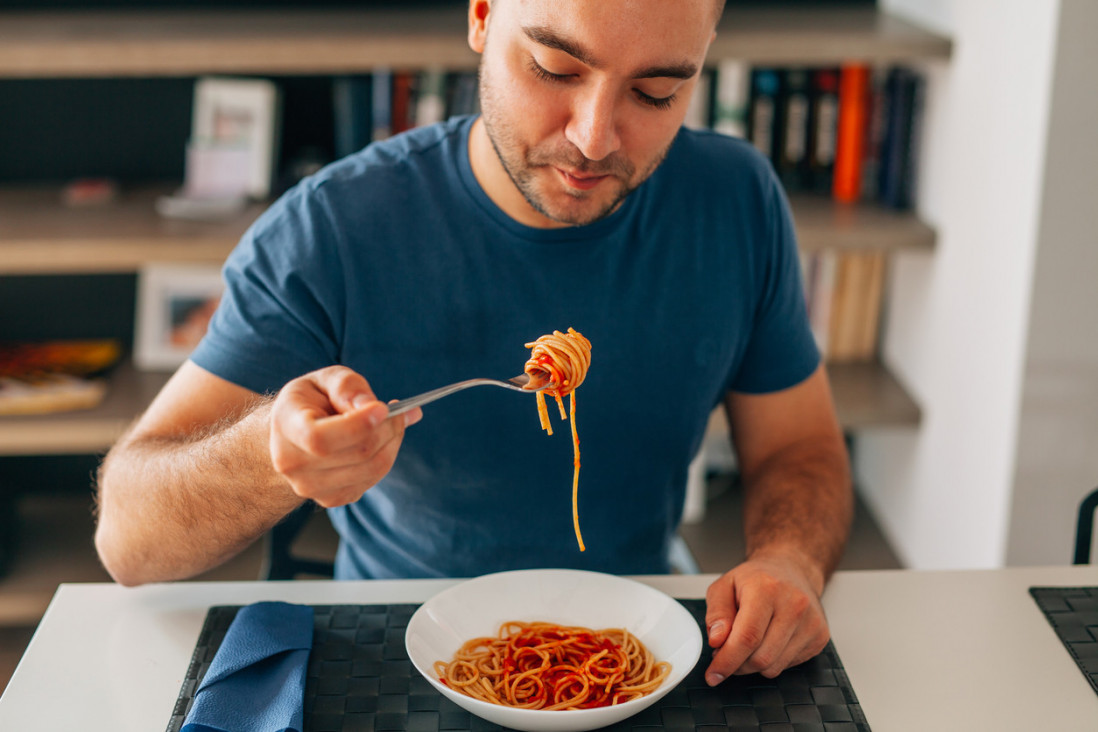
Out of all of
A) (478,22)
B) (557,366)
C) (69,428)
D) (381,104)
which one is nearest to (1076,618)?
(557,366)

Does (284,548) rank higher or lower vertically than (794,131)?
lower

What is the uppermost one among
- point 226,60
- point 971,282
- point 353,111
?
point 226,60

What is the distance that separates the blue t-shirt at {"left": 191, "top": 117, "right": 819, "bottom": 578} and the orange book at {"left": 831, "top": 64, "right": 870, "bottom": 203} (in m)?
1.12

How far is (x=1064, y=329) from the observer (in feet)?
6.55

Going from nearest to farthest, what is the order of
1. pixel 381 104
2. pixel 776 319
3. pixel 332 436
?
pixel 332 436 < pixel 776 319 < pixel 381 104

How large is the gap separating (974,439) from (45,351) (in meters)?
2.12

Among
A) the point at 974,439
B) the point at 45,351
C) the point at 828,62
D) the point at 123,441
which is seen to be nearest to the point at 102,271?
the point at 45,351

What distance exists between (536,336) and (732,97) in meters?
1.31

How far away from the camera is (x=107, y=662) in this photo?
3.64ft

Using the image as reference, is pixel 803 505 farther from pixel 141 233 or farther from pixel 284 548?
pixel 141 233

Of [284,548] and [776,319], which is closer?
[776,319]

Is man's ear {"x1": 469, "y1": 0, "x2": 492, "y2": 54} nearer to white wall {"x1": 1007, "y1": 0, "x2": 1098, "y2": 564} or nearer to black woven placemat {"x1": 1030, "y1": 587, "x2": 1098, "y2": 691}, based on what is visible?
black woven placemat {"x1": 1030, "y1": 587, "x2": 1098, "y2": 691}

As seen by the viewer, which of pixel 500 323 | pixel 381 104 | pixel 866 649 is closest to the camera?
pixel 866 649

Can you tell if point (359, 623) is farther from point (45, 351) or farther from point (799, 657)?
point (45, 351)
